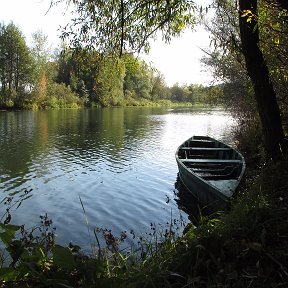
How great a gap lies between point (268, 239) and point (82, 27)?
15.1 ft

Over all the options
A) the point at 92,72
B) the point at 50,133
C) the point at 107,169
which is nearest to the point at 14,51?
the point at 50,133

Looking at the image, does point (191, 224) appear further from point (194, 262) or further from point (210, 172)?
point (210, 172)

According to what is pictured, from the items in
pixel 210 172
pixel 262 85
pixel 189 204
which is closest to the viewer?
pixel 262 85

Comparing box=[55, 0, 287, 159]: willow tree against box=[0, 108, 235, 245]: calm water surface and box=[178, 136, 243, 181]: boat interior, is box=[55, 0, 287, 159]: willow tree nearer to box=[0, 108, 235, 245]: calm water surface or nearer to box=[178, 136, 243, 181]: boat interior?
box=[0, 108, 235, 245]: calm water surface

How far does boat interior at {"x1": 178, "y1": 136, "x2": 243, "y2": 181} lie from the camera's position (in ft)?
35.8

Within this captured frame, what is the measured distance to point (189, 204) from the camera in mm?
10594

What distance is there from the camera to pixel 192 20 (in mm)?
7031

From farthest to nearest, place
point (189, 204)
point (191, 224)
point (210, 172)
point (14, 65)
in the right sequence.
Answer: point (14, 65)
point (210, 172)
point (189, 204)
point (191, 224)

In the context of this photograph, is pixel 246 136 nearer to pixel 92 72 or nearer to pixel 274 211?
pixel 92 72

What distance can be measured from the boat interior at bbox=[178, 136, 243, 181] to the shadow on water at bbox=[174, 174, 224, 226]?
2.42ft

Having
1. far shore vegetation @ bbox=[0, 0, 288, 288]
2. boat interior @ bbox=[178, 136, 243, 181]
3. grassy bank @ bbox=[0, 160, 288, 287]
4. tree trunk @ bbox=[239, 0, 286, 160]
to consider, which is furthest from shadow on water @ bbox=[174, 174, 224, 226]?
grassy bank @ bbox=[0, 160, 288, 287]

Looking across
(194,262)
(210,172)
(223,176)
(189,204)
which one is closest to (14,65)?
(210,172)

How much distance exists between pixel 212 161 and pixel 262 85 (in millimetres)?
6340

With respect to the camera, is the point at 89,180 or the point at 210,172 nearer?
the point at 210,172
